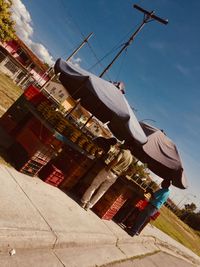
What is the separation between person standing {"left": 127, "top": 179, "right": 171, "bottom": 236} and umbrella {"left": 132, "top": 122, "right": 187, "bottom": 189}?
341 mm

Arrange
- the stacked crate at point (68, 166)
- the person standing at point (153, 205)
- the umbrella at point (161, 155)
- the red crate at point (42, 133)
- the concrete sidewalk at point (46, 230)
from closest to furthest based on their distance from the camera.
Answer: the concrete sidewalk at point (46, 230)
the red crate at point (42, 133)
the stacked crate at point (68, 166)
the umbrella at point (161, 155)
the person standing at point (153, 205)

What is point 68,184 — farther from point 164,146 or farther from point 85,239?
point 164,146

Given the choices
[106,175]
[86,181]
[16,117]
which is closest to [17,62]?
[16,117]

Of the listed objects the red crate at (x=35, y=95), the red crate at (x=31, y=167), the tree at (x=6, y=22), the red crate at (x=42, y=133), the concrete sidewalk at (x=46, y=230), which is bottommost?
the concrete sidewalk at (x=46, y=230)

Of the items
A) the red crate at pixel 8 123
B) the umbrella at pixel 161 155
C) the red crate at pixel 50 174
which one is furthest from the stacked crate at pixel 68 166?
the umbrella at pixel 161 155

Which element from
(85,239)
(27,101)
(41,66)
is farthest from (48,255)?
(41,66)

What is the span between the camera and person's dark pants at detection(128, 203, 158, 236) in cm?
940

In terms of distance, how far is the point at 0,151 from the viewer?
6.34m

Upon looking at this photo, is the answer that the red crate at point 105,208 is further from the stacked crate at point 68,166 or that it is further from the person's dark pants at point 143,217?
the stacked crate at point 68,166

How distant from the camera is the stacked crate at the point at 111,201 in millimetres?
8500

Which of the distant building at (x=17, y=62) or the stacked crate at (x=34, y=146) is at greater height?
the distant building at (x=17, y=62)

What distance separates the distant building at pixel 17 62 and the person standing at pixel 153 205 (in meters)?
38.6

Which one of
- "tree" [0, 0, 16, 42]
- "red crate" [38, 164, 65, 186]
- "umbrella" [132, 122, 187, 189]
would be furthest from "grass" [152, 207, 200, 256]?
"tree" [0, 0, 16, 42]

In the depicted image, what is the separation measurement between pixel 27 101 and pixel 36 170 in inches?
72.6
